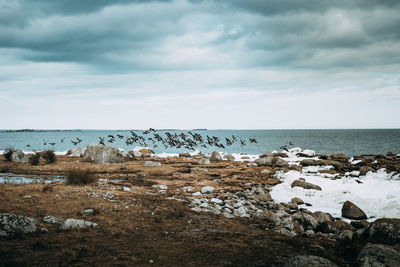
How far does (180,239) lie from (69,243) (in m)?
2.81

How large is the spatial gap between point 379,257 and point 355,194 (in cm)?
1037

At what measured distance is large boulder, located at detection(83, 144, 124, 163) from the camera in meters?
28.0

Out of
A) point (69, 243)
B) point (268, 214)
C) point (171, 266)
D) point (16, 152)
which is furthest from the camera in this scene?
point (16, 152)

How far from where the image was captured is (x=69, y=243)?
6.17 meters

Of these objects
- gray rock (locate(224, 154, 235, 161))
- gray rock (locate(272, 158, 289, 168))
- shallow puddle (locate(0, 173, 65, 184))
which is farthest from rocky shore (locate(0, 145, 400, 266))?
gray rock (locate(224, 154, 235, 161))

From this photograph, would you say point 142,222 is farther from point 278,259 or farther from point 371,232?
point 371,232

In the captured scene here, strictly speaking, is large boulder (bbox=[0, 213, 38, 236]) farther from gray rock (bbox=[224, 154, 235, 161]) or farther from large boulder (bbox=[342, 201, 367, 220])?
gray rock (bbox=[224, 154, 235, 161])

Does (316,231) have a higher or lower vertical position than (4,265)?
lower

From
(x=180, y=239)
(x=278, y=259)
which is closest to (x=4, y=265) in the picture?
(x=180, y=239)

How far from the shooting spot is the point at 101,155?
2805 cm

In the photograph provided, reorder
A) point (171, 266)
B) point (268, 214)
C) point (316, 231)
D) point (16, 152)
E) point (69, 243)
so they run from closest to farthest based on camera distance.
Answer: point (171, 266) → point (69, 243) → point (316, 231) → point (268, 214) → point (16, 152)

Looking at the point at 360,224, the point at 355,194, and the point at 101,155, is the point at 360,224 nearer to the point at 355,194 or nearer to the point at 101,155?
the point at 355,194

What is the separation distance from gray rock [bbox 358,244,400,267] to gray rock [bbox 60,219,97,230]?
709 cm

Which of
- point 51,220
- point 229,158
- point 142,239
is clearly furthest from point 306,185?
point 229,158
